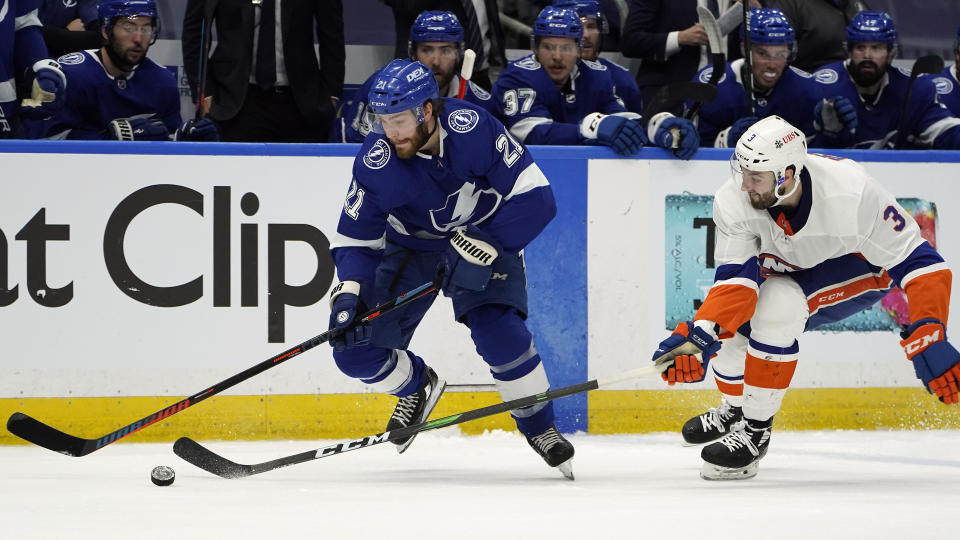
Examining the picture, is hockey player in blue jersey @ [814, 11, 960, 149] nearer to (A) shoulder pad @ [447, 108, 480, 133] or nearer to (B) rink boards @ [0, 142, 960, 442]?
(B) rink boards @ [0, 142, 960, 442]

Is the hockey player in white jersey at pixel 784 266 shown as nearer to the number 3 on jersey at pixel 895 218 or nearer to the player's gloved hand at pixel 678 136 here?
the number 3 on jersey at pixel 895 218

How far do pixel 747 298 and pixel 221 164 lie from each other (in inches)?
83.3

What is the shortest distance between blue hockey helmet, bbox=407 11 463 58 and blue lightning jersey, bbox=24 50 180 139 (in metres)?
1.06

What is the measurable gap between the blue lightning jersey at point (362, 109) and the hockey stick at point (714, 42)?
96cm

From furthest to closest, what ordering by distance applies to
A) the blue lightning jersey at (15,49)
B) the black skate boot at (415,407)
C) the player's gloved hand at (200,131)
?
the blue lightning jersey at (15,49), the player's gloved hand at (200,131), the black skate boot at (415,407)

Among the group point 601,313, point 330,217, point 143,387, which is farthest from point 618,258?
point 143,387

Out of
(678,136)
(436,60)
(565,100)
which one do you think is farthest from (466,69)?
(678,136)

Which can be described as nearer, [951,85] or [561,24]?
[561,24]

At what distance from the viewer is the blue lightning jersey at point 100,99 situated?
5.20 m

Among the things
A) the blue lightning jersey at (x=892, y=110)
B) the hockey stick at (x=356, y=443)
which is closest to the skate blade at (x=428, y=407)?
the hockey stick at (x=356, y=443)

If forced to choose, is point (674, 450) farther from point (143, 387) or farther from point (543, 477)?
point (143, 387)

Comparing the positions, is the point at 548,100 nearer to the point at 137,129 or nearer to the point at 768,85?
the point at 768,85

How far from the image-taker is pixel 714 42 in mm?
5699

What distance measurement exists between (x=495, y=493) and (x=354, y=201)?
1.02 m
